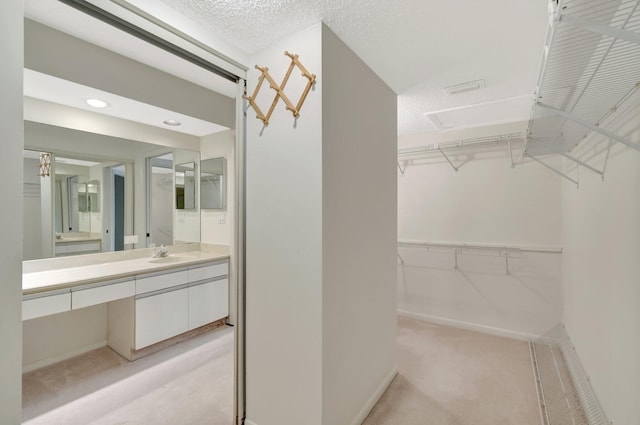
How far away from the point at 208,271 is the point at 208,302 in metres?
0.34

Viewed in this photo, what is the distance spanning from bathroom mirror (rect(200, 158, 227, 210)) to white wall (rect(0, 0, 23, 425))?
8.50ft

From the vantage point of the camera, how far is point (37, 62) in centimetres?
181

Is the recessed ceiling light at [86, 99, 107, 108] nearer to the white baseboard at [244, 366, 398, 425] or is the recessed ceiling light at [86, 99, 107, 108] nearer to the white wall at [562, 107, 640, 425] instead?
the white baseboard at [244, 366, 398, 425]

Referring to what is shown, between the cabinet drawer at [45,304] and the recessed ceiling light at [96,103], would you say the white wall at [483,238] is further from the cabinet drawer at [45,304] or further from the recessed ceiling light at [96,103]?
the cabinet drawer at [45,304]

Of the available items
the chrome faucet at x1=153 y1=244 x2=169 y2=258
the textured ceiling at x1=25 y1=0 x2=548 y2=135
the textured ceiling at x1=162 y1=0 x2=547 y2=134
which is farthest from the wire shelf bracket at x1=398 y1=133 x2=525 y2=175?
the chrome faucet at x1=153 y1=244 x2=169 y2=258

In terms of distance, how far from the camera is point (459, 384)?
7.32 ft

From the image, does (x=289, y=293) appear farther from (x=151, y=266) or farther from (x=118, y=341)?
(x=118, y=341)

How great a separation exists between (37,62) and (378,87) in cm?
226

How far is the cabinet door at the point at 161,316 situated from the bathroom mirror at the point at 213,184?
108cm

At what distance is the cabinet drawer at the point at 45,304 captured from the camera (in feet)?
6.12

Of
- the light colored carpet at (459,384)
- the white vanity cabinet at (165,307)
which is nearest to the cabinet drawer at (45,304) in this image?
the white vanity cabinet at (165,307)

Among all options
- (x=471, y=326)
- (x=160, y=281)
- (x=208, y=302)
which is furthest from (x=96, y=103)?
(x=471, y=326)

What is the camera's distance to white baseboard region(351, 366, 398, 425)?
179 centimetres

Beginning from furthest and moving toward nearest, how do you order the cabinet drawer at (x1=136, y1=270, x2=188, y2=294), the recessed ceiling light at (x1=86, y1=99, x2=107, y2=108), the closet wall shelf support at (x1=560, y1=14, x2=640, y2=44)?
1. the cabinet drawer at (x1=136, y1=270, x2=188, y2=294)
2. the recessed ceiling light at (x1=86, y1=99, x2=107, y2=108)
3. the closet wall shelf support at (x1=560, y1=14, x2=640, y2=44)
